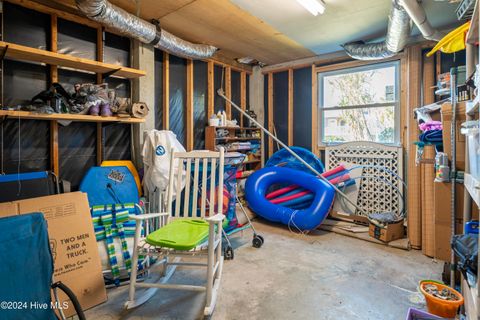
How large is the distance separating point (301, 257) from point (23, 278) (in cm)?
220

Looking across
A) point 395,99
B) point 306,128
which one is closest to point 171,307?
point 306,128

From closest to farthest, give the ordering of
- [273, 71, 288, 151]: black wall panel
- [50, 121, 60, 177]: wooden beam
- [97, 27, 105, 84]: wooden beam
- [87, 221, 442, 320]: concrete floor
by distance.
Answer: [87, 221, 442, 320]: concrete floor < [50, 121, 60, 177]: wooden beam < [97, 27, 105, 84]: wooden beam < [273, 71, 288, 151]: black wall panel

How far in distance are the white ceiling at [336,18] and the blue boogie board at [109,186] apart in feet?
6.51

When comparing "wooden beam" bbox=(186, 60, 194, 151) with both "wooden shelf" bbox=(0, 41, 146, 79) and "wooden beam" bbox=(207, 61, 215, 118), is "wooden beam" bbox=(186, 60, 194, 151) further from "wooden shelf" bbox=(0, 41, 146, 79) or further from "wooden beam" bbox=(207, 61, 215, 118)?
"wooden shelf" bbox=(0, 41, 146, 79)

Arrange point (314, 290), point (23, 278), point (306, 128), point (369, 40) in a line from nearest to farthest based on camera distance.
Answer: point (23, 278), point (314, 290), point (369, 40), point (306, 128)

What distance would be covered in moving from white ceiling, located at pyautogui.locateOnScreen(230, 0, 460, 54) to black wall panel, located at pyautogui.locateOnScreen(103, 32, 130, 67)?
52.5 inches

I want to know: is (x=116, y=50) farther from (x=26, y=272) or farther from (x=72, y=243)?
(x=26, y=272)

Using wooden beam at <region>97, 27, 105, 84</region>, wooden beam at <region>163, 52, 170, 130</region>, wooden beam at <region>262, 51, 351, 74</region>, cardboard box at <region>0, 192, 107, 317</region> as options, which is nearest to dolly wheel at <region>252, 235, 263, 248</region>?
cardboard box at <region>0, 192, 107, 317</region>

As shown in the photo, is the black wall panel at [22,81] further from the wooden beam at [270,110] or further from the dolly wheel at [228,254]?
the wooden beam at [270,110]

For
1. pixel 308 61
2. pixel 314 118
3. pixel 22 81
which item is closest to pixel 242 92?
pixel 308 61

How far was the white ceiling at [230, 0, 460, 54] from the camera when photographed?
8.30 ft

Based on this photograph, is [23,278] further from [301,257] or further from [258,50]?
[258,50]

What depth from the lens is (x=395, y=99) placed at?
355 centimetres

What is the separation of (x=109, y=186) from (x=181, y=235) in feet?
3.67
